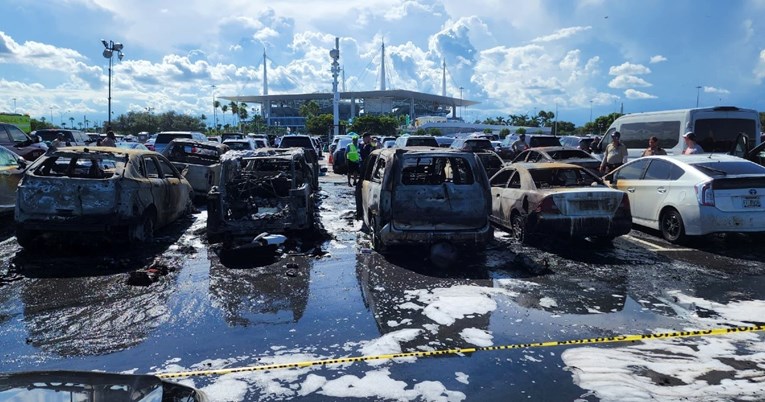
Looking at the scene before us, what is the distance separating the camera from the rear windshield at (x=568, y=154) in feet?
45.3

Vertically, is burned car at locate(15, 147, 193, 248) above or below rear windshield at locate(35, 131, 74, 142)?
below

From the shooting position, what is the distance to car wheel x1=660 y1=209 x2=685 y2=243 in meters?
8.48

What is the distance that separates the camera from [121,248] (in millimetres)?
8211

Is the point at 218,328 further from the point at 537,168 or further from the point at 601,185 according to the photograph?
the point at 601,185

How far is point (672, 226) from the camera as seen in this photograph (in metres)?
8.72

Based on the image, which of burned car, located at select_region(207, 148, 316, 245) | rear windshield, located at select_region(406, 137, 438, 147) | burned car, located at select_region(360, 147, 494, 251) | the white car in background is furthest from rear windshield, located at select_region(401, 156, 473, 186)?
rear windshield, located at select_region(406, 137, 438, 147)

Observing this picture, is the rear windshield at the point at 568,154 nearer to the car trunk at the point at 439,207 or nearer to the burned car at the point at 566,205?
the burned car at the point at 566,205

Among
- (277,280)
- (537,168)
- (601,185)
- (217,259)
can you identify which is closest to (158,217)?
(217,259)

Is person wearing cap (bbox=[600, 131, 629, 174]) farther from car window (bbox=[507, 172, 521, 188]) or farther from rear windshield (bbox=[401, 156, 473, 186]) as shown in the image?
rear windshield (bbox=[401, 156, 473, 186])

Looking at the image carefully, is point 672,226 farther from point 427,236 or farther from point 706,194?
point 427,236

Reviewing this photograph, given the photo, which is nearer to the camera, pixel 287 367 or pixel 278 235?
pixel 287 367

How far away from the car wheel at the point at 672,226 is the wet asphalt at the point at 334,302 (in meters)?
0.20

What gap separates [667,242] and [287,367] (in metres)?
7.18

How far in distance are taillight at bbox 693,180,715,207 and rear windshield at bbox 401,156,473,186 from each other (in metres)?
3.45
